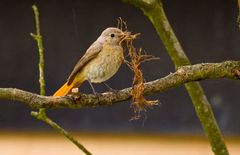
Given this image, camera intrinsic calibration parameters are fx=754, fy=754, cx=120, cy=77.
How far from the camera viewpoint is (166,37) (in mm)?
3953

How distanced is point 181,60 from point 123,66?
1.47m

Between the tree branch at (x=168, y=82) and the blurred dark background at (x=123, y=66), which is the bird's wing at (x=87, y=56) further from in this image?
the blurred dark background at (x=123, y=66)

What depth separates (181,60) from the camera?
3996 mm

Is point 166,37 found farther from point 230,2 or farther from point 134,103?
point 230,2

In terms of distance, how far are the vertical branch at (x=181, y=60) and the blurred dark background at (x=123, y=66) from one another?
1421mm

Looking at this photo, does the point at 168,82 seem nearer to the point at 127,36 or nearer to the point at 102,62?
the point at 127,36

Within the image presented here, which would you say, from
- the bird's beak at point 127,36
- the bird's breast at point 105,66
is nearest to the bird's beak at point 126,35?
the bird's beak at point 127,36

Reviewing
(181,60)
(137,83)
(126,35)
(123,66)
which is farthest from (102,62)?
(123,66)

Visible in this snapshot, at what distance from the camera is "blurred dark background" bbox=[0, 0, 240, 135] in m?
5.48

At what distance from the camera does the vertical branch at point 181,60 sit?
3824 mm

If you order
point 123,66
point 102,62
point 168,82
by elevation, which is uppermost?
point 123,66

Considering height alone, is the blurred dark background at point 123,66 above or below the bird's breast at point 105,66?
above

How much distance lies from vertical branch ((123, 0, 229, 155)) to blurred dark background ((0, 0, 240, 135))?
1421mm

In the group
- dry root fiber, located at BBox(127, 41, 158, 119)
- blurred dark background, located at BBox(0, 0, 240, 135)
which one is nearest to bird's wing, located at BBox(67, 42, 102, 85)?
dry root fiber, located at BBox(127, 41, 158, 119)
